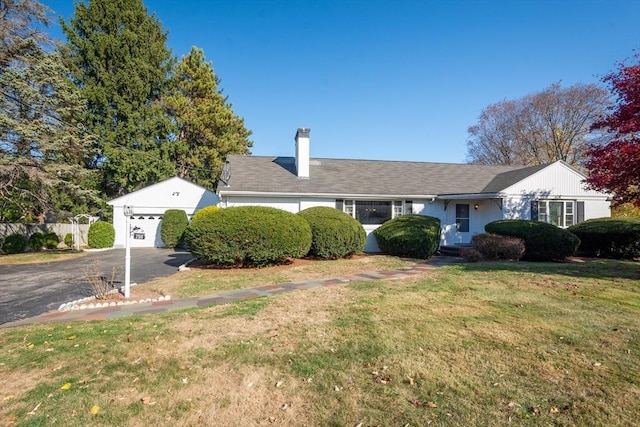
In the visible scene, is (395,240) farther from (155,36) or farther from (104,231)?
(155,36)

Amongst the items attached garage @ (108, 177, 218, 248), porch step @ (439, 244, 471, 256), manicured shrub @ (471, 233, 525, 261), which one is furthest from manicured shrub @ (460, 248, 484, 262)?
attached garage @ (108, 177, 218, 248)

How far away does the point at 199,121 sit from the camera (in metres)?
26.0

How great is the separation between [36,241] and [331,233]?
660 inches

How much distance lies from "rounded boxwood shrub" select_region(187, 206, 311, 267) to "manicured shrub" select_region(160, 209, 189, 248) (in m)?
9.44

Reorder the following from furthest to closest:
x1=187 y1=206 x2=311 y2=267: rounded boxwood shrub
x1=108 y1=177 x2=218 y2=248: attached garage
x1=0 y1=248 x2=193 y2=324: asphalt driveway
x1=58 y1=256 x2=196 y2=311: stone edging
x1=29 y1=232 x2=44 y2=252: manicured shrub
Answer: x1=108 y1=177 x2=218 y2=248: attached garage
x1=29 y1=232 x2=44 y2=252: manicured shrub
x1=187 y1=206 x2=311 y2=267: rounded boxwood shrub
x1=0 y1=248 x2=193 y2=324: asphalt driveway
x1=58 y1=256 x2=196 y2=311: stone edging

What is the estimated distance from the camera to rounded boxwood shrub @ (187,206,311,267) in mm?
9641

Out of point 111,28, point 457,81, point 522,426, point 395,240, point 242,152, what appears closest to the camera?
point 522,426

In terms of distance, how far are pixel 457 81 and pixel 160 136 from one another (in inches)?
819

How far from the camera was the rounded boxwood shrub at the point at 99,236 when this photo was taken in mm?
18422

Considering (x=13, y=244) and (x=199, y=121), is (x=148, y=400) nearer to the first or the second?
(x=13, y=244)

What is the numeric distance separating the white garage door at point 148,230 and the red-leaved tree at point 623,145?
20.6 meters

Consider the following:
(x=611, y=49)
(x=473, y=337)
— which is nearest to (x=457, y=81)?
(x=611, y=49)

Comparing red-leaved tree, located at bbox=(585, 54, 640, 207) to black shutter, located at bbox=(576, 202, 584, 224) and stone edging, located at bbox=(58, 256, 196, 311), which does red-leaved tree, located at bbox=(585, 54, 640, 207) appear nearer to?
black shutter, located at bbox=(576, 202, 584, 224)

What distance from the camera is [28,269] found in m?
11.8
